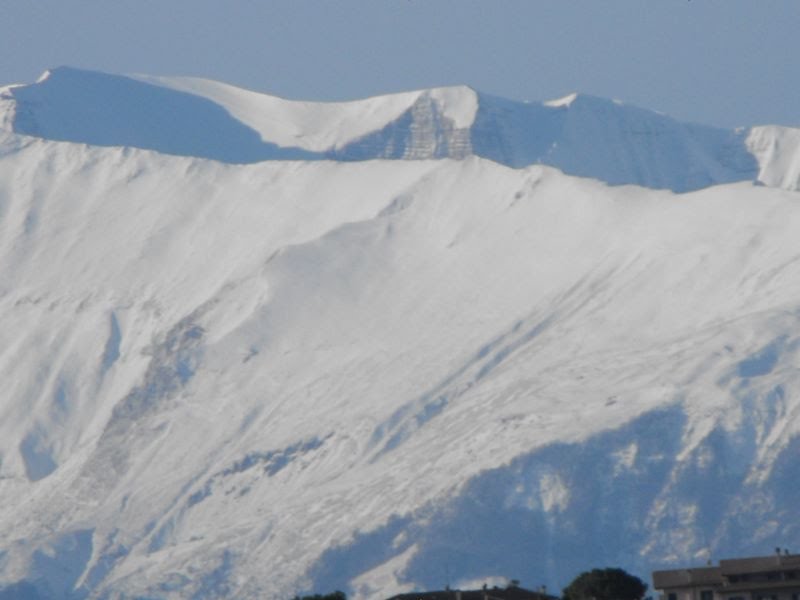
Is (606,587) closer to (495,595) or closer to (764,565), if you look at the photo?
(495,595)

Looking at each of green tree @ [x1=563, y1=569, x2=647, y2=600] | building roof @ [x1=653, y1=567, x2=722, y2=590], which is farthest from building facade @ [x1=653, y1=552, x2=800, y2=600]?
green tree @ [x1=563, y1=569, x2=647, y2=600]

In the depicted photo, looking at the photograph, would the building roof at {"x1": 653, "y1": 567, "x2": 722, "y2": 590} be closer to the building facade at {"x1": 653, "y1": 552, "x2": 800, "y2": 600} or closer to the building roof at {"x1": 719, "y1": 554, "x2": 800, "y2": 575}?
the building facade at {"x1": 653, "y1": 552, "x2": 800, "y2": 600}

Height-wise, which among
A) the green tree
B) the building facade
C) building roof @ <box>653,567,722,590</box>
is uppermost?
the green tree

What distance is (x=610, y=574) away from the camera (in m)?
173

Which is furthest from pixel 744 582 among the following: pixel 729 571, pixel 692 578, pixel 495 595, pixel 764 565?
pixel 495 595

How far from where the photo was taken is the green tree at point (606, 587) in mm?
167062

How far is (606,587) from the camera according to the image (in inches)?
6678

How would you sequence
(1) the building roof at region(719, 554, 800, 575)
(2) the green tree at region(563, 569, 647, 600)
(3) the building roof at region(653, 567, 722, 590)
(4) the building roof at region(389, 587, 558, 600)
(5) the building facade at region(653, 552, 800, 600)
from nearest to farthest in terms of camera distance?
(5) the building facade at region(653, 552, 800, 600)
(1) the building roof at region(719, 554, 800, 575)
(3) the building roof at region(653, 567, 722, 590)
(2) the green tree at region(563, 569, 647, 600)
(4) the building roof at region(389, 587, 558, 600)

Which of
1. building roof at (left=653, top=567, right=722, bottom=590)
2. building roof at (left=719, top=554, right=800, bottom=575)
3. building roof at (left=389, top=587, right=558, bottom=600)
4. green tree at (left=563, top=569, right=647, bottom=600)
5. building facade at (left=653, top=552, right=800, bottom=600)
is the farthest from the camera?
building roof at (left=389, top=587, right=558, bottom=600)

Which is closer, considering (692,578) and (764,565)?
(764,565)

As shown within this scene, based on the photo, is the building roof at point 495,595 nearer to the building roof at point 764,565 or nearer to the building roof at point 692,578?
the building roof at point 692,578

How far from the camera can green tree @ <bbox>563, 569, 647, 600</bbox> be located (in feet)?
548

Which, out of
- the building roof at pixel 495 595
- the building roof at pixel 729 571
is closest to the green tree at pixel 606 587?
the building roof at pixel 495 595

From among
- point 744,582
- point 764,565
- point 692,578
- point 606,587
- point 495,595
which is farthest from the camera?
point 495,595
